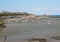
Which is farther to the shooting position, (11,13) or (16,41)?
(11,13)

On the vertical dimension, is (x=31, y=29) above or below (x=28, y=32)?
below

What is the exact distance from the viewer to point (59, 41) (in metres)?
25.7

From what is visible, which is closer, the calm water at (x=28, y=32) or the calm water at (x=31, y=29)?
the calm water at (x=28, y=32)

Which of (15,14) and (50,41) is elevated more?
(50,41)

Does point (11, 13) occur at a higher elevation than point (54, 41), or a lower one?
lower

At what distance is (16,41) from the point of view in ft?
87.4

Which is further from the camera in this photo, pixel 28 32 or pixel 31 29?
pixel 31 29

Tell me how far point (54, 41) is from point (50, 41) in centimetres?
69

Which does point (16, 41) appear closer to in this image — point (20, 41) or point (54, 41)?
point (20, 41)

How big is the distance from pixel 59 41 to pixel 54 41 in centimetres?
63

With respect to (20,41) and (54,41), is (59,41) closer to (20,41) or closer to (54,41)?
(54,41)

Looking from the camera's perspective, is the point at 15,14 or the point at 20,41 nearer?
the point at 20,41

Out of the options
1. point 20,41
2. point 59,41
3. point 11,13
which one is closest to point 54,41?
point 59,41

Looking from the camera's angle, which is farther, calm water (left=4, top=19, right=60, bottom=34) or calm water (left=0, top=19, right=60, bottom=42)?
calm water (left=4, top=19, right=60, bottom=34)
